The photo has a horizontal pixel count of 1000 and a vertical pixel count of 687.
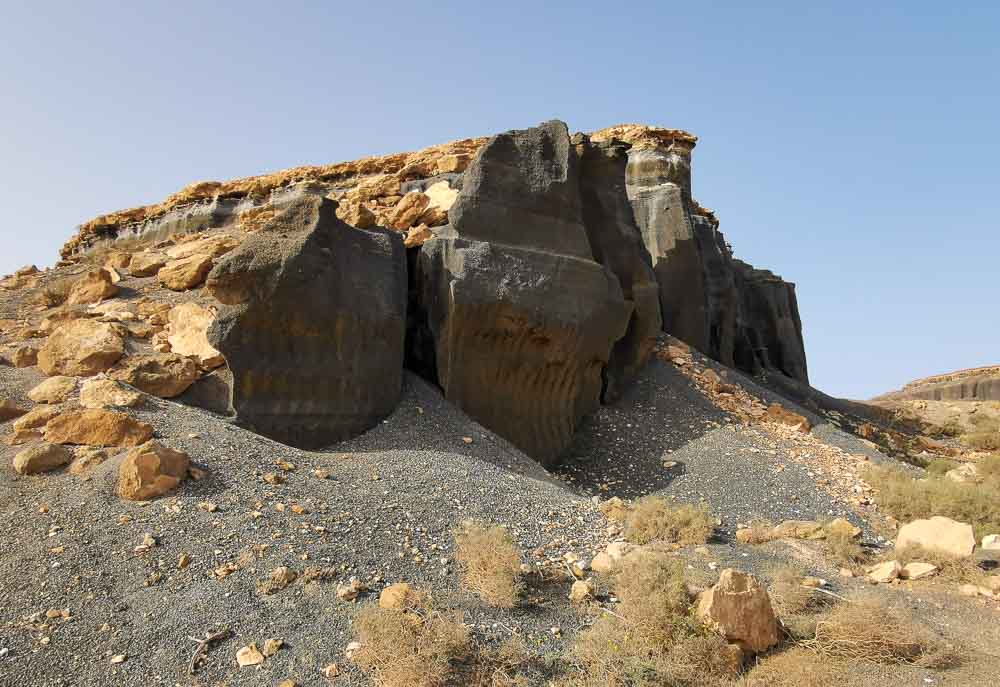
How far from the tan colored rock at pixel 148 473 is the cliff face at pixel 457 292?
4.96ft

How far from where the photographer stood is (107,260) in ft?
36.1

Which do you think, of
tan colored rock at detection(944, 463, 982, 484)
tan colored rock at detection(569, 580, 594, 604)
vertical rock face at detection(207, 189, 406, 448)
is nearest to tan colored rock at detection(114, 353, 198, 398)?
vertical rock face at detection(207, 189, 406, 448)

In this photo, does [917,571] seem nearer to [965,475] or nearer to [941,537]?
[941,537]

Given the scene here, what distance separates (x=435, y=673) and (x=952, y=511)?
5.54 meters

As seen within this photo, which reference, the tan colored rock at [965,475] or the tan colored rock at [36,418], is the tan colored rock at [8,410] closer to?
the tan colored rock at [36,418]

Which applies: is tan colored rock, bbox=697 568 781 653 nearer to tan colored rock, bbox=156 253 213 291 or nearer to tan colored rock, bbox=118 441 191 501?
tan colored rock, bbox=118 441 191 501

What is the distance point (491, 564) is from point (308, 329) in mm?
3360

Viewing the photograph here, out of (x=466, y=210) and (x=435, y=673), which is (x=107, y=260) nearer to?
(x=466, y=210)

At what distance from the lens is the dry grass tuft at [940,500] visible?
645 centimetres

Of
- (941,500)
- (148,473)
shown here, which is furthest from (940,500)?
(148,473)

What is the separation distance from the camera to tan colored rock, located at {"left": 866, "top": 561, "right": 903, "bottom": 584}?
512cm

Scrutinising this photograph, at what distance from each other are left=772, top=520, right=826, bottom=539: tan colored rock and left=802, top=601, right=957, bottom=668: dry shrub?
191 centimetres

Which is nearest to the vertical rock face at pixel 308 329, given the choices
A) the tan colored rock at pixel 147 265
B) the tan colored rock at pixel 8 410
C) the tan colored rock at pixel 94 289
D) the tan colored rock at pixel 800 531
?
the tan colored rock at pixel 8 410

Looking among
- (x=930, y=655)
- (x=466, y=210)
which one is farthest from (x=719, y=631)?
(x=466, y=210)
